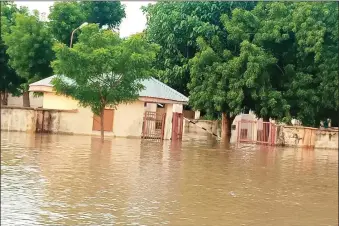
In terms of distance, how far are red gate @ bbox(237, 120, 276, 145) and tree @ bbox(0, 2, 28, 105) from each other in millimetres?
13954

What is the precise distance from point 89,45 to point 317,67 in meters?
13.6

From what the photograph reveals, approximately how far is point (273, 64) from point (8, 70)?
16.3 meters

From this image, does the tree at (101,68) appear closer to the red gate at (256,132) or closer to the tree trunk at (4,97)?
the red gate at (256,132)

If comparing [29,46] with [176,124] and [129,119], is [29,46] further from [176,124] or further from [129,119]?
[176,124]

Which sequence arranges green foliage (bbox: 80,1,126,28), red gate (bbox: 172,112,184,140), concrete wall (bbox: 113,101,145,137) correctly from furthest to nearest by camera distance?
green foliage (bbox: 80,1,126,28) < red gate (bbox: 172,112,184,140) < concrete wall (bbox: 113,101,145,137)

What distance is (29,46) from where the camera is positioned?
28.4m

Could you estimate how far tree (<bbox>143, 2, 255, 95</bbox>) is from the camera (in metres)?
28.8

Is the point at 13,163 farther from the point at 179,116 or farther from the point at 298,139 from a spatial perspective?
the point at 298,139

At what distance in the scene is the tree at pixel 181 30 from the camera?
28766 mm

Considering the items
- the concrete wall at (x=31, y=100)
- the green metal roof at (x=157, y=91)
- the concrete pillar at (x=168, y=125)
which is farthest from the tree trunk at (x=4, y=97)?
the concrete pillar at (x=168, y=125)

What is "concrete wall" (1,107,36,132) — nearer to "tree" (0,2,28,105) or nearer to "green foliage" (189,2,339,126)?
"tree" (0,2,28,105)

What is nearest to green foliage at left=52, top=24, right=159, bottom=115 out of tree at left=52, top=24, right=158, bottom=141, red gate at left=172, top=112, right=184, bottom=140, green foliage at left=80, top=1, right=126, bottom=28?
tree at left=52, top=24, right=158, bottom=141

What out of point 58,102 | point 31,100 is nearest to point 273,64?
point 58,102

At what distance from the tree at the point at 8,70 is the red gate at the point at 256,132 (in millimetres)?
13954
